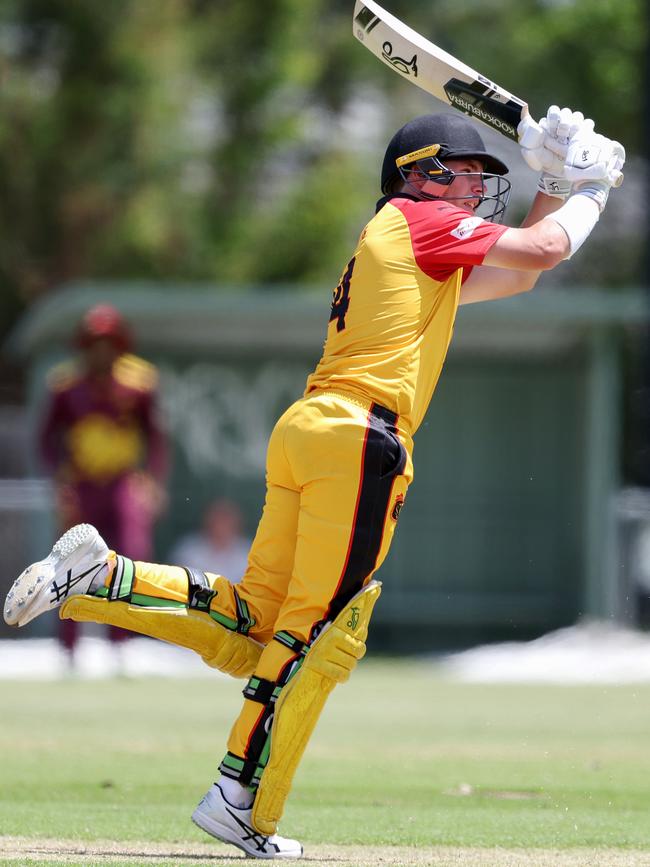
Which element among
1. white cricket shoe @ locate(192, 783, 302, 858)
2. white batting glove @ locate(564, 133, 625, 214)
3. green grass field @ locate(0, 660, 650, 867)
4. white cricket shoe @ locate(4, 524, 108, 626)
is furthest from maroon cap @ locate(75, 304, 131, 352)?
white cricket shoe @ locate(192, 783, 302, 858)

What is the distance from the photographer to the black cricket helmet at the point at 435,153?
5.43 meters

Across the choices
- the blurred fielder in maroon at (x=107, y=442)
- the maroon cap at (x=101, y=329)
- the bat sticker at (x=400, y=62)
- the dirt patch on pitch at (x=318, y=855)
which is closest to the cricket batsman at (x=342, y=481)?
the dirt patch on pitch at (x=318, y=855)

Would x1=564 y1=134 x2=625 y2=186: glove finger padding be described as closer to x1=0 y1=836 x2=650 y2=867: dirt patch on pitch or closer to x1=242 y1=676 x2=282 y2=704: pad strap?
x1=242 y1=676 x2=282 y2=704: pad strap

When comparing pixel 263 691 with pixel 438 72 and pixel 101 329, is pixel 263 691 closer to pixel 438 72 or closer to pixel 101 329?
pixel 438 72

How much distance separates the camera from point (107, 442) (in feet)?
39.9

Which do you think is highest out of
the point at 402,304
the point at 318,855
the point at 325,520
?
Result: the point at 402,304

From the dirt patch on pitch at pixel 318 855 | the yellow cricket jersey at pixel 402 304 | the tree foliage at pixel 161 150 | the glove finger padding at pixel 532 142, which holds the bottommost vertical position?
the dirt patch on pitch at pixel 318 855

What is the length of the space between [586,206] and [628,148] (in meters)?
25.5

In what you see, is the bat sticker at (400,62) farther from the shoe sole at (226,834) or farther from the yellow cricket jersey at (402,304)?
the shoe sole at (226,834)

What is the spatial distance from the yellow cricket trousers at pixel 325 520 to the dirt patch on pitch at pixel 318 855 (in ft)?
1.02

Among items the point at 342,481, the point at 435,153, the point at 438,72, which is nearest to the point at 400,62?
the point at 438,72

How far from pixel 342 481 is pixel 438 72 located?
159 centimetres

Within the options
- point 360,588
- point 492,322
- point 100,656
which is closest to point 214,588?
point 360,588

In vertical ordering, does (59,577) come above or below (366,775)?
above
